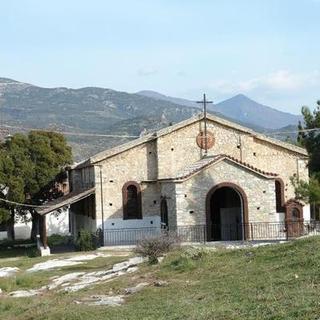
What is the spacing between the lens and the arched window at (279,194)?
4178 centimetres

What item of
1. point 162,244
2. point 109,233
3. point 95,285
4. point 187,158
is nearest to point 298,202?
point 187,158

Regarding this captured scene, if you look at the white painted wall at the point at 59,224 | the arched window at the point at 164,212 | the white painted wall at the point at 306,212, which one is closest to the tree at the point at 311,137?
the white painted wall at the point at 306,212

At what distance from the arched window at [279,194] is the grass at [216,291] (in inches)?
749

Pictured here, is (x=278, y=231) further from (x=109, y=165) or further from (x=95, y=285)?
(x=95, y=285)

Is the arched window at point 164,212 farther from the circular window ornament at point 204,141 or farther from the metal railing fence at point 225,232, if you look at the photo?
the circular window ornament at point 204,141

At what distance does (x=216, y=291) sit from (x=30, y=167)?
32220 mm

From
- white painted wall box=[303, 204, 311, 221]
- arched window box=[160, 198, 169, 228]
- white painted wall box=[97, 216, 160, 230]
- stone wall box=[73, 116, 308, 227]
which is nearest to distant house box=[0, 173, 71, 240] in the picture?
stone wall box=[73, 116, 308, 227]

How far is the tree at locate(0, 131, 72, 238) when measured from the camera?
45688 millimetres

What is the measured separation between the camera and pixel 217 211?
41.4 meters

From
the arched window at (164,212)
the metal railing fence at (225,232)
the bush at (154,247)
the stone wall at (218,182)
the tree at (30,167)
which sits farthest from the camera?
the tree at (30,167)

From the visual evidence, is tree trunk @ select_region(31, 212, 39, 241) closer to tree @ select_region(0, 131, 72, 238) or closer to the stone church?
tree @ select_region(0, 131, 72, 238)

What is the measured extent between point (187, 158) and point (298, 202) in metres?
7.15

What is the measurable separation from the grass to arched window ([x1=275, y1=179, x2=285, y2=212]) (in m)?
19.0

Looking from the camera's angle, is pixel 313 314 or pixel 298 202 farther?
pixel 298 202
